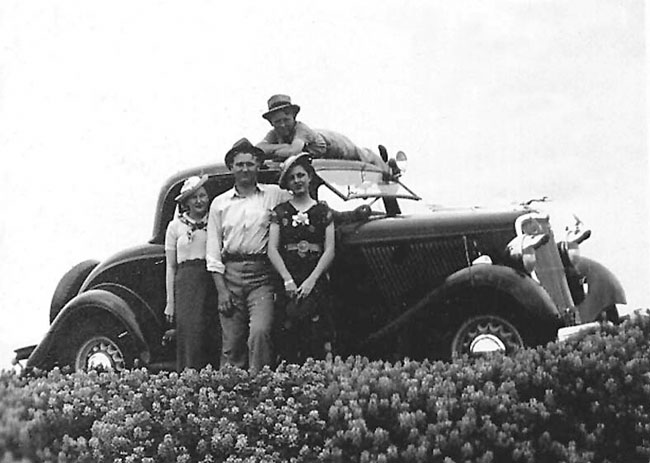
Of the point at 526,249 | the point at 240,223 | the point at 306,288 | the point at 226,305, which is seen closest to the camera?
the point at 526,249

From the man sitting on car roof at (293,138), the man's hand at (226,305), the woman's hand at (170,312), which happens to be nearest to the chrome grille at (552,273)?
the man sitting on car roof at (293,138)

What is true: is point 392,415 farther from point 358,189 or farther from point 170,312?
point 170,312

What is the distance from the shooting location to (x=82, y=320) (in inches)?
281

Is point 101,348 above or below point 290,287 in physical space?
below

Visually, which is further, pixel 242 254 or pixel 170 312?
pixel 170 312

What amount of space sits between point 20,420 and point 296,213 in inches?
87.5

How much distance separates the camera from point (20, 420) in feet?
20.7

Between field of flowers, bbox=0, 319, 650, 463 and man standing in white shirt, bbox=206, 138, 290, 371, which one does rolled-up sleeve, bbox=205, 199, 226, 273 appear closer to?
man standing in white shirt, bbox=206, 138, 290, 371

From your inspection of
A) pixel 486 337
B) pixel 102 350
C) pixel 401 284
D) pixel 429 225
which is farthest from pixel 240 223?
pixel 486 337

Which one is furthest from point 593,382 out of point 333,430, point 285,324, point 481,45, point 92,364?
point 92,364

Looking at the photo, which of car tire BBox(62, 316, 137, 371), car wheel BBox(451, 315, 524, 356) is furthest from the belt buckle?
car tire BBox(62, 316, 137, 371)

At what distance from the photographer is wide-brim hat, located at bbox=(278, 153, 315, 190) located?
666 centimetres

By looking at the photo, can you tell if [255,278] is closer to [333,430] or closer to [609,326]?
[333,430]

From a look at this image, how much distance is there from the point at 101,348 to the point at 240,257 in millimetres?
1287
